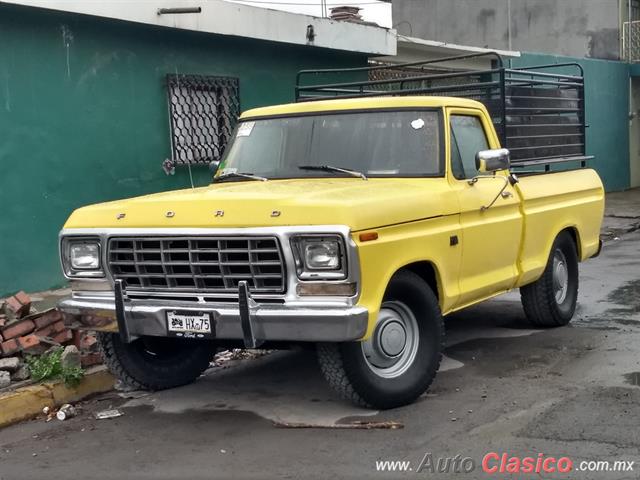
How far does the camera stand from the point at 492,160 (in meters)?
6.34

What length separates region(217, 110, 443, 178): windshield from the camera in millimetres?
6379

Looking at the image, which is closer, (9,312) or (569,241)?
(9,312)

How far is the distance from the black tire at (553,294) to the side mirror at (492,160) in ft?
5.39

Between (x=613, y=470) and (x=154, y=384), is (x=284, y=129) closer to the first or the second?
(x=154, y=384)

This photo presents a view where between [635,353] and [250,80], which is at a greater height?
[250,80]

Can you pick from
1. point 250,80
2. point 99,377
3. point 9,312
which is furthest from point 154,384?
point 250,80

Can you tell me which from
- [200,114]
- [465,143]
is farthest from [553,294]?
[200,114]

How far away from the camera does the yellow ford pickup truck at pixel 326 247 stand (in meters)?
5.18

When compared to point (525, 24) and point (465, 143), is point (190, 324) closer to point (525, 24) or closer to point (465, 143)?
point (465, 143)

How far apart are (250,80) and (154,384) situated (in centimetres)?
691

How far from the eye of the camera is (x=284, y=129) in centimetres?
682

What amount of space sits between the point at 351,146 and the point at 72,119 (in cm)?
472

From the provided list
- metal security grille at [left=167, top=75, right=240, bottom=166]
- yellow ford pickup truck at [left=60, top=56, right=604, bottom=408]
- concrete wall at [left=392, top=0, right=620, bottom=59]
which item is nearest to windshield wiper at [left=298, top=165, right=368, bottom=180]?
yellow ford pickup truck at [left=60, top=56, right=604, bottom=408]

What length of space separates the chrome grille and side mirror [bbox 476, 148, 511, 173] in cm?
188
